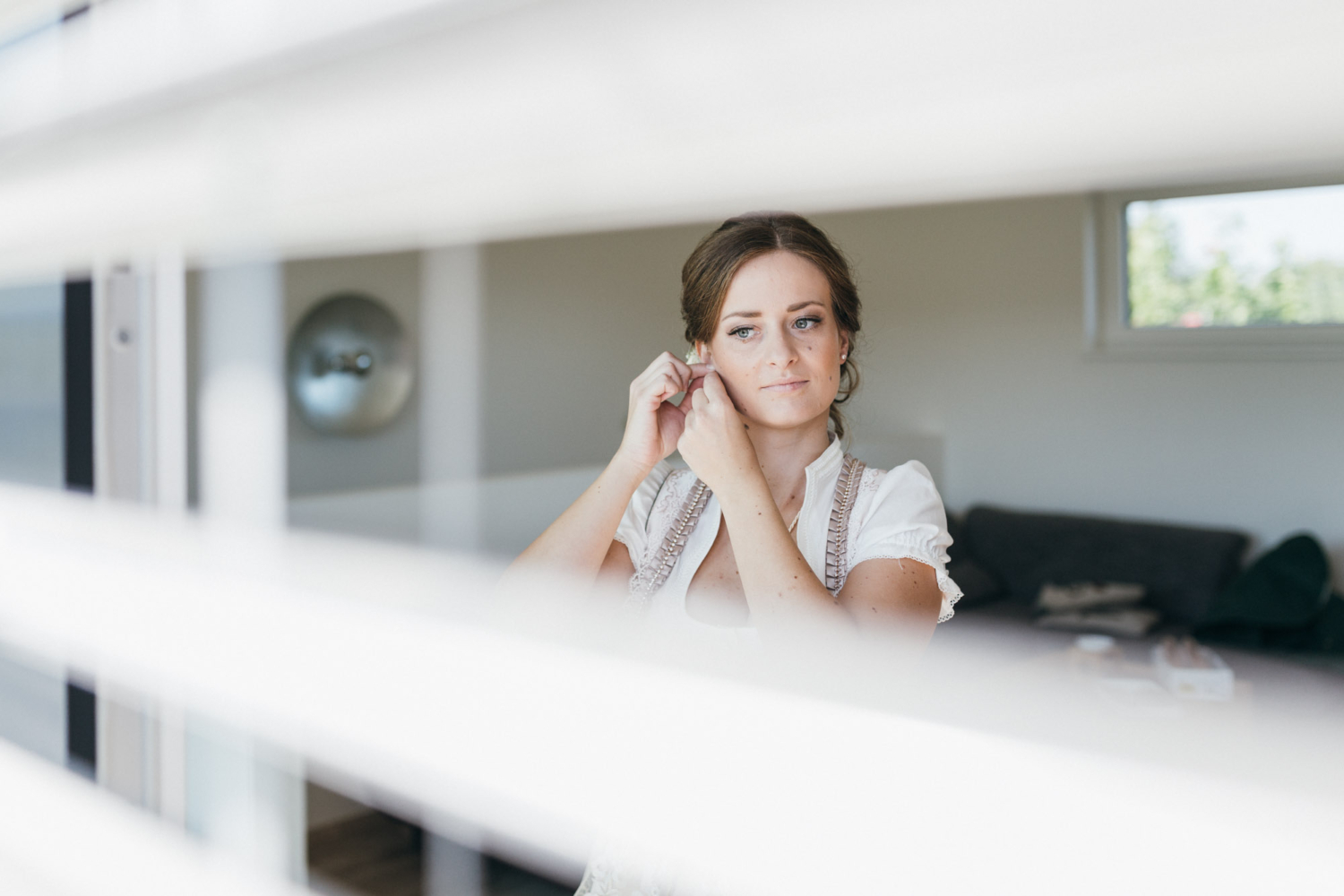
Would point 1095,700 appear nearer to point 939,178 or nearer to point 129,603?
point 939,178

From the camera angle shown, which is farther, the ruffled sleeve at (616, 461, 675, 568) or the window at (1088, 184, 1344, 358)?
the window at (1088, 184, 1344, 358)

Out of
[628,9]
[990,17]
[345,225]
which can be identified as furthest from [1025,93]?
[345,225]

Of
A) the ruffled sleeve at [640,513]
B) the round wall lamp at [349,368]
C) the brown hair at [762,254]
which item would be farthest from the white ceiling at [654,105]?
the round wall lamp at [349,368]

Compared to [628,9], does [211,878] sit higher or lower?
lower

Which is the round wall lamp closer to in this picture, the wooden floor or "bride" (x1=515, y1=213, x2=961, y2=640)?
the wooden floor

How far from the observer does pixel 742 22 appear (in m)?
0.29

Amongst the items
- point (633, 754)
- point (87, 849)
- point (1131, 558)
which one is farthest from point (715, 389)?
point (1131, 558)

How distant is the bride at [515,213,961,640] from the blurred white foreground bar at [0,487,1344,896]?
0.14ft

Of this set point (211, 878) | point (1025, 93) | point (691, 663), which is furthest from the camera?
point (211, 878)

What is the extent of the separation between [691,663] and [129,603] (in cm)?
42

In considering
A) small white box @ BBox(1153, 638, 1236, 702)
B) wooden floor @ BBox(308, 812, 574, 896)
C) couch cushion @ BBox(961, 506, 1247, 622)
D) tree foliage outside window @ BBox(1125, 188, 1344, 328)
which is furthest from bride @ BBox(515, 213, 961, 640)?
couch cushion @ BBox(961, 506, 1247, 622)

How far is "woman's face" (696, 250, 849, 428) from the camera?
34 centimetres

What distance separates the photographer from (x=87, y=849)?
0.63 meters

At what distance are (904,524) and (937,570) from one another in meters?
0.02
